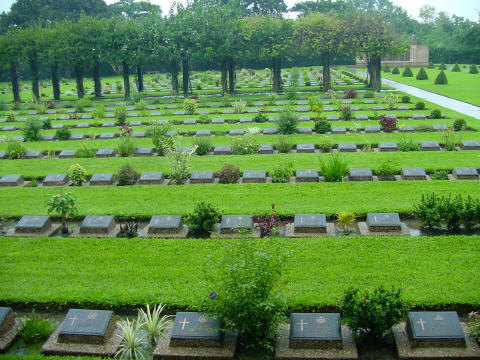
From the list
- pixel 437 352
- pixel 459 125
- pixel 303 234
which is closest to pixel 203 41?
pixel 459 125

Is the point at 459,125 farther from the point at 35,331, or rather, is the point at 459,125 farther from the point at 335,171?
the point at 35,331

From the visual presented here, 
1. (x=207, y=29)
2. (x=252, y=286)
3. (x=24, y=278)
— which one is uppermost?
(x=207, y=29)

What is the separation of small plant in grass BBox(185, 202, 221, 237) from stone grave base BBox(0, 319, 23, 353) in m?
3.86

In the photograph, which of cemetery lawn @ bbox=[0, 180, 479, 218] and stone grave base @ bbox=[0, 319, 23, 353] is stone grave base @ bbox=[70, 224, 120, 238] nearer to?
cemetery lawn @ bbox=[0, 180, 479, 218]

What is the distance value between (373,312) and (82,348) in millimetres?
3735

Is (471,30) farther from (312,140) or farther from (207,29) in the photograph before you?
(312,140)

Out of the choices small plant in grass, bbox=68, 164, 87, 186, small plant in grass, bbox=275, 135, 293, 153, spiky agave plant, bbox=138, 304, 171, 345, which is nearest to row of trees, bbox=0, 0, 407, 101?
small plant in grass, bbox=275, 135, 293, 153

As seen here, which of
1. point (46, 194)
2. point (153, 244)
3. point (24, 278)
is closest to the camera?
point (24, 278)

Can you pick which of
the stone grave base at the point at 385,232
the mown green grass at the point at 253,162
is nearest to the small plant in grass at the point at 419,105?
the mown green grass at the point at 253,162

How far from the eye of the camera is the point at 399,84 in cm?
4119

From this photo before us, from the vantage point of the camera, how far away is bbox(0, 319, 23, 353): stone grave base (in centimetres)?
652

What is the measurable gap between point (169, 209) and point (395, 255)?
17.1ft

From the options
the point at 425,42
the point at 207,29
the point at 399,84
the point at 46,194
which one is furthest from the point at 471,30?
the point at 46,194

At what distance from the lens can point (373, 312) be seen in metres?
5.98
